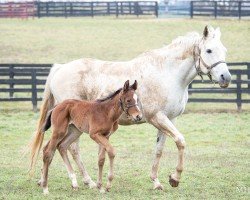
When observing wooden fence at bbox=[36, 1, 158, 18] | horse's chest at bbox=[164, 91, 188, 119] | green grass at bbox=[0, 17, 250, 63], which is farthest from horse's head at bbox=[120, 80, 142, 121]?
wooden fence at bbox=[36, 1, 158, 18]

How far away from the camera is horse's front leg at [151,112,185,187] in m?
9.28

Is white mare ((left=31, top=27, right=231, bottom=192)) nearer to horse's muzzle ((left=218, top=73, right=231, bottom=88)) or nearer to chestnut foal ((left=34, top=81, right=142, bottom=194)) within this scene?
horse's muzzle ((left=218, top=73, right=231, bottom=88))

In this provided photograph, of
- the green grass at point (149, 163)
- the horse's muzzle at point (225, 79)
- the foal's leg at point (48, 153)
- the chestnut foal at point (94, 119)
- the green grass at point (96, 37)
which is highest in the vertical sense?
the horse's muzzle at point (225, 79)

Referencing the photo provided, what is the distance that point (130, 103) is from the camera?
28.1 feet

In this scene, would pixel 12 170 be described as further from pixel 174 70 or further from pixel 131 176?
pixel 174 70

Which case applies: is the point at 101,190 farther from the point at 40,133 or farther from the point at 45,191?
the point at 40,133

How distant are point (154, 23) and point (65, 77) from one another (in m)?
33.6

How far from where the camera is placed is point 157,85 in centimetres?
970

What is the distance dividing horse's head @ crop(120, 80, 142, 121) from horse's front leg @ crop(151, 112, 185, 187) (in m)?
0.89

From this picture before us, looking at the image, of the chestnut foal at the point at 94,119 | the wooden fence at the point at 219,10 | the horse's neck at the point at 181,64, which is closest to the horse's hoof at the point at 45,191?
the chestnut foal at the point at 94,119

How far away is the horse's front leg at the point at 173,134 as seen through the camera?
30.5 feet

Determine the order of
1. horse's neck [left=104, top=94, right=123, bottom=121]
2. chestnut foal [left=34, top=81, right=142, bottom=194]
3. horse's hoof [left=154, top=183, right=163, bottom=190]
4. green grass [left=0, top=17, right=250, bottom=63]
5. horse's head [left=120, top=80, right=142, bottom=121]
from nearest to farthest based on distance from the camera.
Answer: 1. horse's head [left=120, top=80, right=142, bottom=121]
2. chestnut foal [left=34, top=81, right=142, bottom=194]
3. horse's neck [left=104, top=94, right=123, bottom=121]
4. horse's hoof [left=154, top=183, right=163, bottom=190]
5. green grass [left=0, top=17, right=250, bottom=63]

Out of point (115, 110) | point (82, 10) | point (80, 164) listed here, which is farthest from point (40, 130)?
point (82, 10)

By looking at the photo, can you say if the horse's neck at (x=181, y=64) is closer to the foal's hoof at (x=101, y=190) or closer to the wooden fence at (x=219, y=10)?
the foal's hoof at (x=101, y=190)
